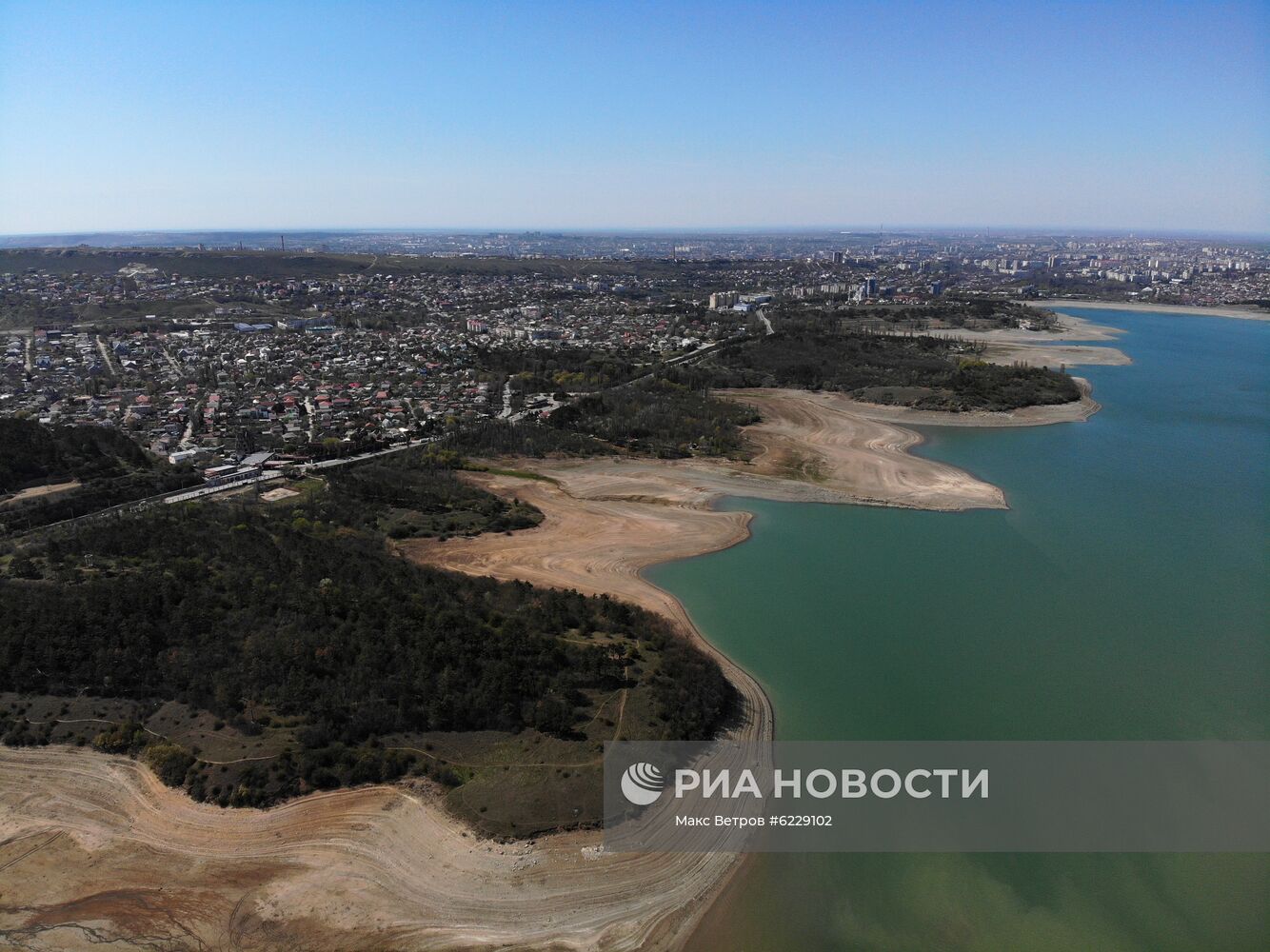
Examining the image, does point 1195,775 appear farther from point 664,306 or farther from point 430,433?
point 664,306

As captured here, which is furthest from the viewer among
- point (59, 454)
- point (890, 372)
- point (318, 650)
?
point (890, 372)

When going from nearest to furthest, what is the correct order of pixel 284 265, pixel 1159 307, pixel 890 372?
pixel 890 372 → pixel 1159 307 → pixel 284 265

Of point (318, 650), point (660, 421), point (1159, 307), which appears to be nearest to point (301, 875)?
point (318, 650)

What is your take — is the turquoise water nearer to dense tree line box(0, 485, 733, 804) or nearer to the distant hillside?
dense tree line box(0, 485, 733, 804)

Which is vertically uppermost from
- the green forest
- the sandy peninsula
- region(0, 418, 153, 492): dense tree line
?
region(0, 418, 153, 492): dense tree line

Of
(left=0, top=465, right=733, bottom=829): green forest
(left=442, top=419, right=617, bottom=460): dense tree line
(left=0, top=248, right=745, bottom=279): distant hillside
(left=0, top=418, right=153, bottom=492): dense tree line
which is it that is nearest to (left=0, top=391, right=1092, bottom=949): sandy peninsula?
(left=0, top=465, right=733, bottom=829): green forest

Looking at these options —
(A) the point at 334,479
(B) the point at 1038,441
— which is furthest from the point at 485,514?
(B) the point at 1038,441

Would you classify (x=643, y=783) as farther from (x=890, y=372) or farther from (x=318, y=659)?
(x=890, y=372)

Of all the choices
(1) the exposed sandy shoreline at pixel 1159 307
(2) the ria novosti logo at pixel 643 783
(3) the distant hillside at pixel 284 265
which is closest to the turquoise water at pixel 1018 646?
(2) the ria novosti logo at pixel 643 783
